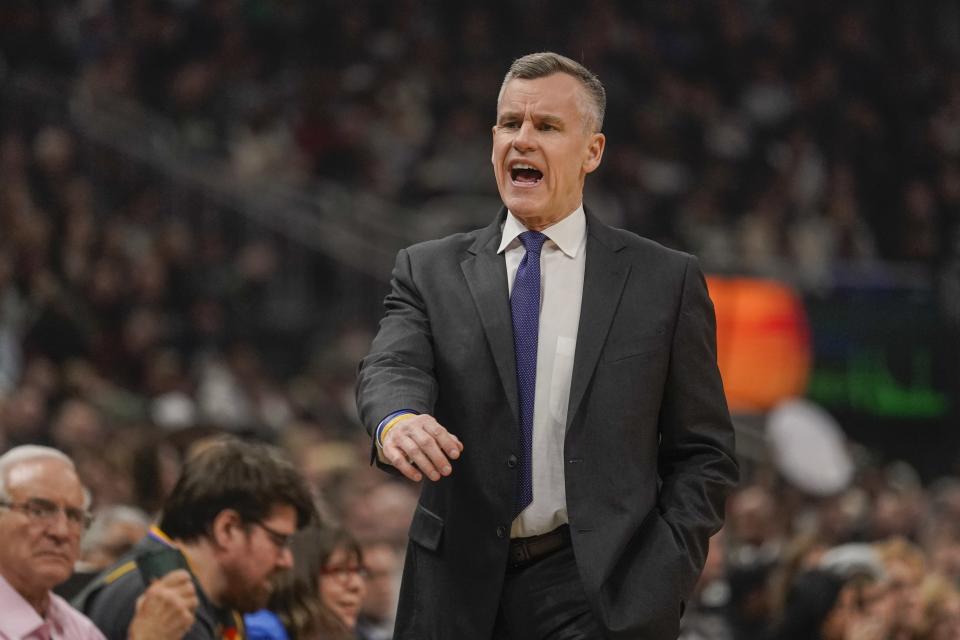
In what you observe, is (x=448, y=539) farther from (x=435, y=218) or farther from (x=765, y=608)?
(x=435, y=218)

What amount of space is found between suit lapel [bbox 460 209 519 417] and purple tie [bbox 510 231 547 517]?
0.08ft

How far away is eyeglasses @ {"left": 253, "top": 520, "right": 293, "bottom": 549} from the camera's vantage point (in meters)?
4.97

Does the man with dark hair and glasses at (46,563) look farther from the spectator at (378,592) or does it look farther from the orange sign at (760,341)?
the orange sign at (760,341)

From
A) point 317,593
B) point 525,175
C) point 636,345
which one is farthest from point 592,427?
point 317,593

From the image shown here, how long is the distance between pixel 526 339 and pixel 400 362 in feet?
0.94

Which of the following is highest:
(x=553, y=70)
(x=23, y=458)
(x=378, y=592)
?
(x=553, y=70)

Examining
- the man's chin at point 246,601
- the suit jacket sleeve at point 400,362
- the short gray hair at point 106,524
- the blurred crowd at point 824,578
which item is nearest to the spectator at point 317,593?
the man's chin at point 246,601

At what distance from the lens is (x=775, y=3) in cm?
1842

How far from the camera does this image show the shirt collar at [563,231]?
3766 millimetres

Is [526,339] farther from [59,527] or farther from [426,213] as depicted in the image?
[426,213]

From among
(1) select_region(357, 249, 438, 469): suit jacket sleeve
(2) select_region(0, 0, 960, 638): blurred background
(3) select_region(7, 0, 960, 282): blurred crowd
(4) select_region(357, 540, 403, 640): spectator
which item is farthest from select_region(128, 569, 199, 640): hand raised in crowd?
(3) select_region(7, 0, 960, 282): blurred crowd

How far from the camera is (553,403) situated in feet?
11.9

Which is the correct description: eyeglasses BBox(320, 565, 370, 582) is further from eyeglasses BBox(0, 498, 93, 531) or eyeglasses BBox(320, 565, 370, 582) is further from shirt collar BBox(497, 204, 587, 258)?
shirt collar BBox(497, 204, 587, 258)

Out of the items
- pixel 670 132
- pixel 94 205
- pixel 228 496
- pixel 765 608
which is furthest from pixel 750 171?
pixel 228 496
